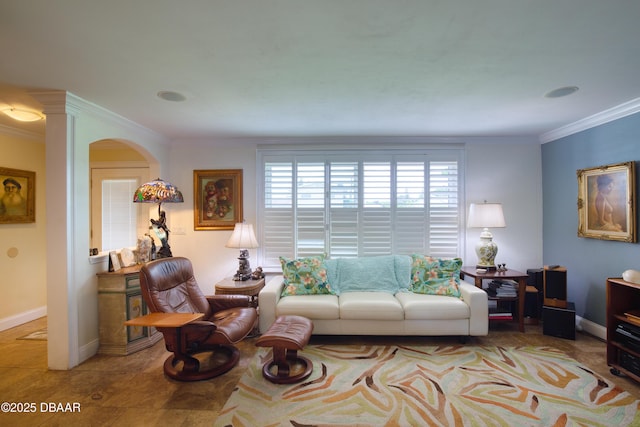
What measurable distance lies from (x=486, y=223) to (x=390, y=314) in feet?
5.78

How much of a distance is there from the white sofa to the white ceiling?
6.80 ft

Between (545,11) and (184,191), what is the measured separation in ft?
14.0

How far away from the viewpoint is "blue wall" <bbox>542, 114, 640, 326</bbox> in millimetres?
3012

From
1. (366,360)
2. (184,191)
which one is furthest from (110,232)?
(366,360)

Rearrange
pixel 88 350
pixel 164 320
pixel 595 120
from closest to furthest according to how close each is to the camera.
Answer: pixel 164 320, pixel 88 350, pixel 595 120

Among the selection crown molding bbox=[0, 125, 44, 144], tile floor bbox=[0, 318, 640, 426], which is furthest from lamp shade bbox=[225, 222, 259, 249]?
crown molding bbox=[0, 125, 44, 144]

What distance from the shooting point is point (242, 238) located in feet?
12.1

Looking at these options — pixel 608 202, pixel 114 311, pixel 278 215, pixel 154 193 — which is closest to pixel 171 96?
pixel 154 193

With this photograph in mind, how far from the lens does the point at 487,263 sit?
3770mm

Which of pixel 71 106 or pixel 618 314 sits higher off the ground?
pixel 71 106

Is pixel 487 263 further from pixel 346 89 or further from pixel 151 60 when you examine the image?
pixel 151 60

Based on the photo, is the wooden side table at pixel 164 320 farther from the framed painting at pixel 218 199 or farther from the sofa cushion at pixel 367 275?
the framed painting at pixel 218 199

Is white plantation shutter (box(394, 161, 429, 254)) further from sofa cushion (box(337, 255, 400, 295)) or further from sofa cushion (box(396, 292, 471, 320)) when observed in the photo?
sofa cushion (box(396, 292, 471, 320))

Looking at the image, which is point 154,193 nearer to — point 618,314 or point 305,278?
point 305,278
